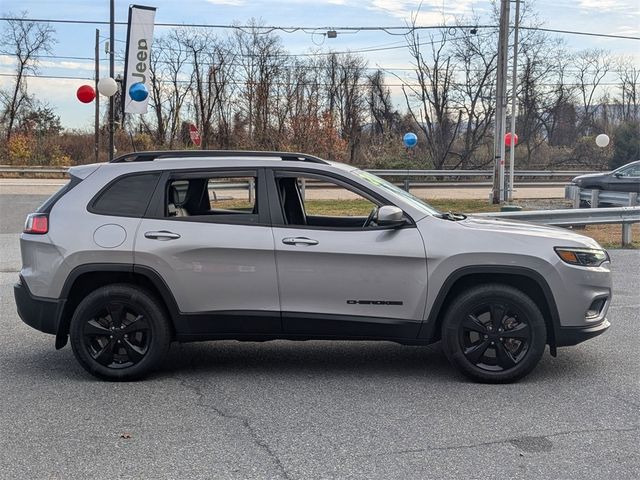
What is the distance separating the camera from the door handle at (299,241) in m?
5.04

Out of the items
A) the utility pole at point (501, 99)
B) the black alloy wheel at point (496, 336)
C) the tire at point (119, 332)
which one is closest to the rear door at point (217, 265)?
the tire at point (119, 332)

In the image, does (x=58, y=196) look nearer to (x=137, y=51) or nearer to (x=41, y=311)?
(x=41, y=311)

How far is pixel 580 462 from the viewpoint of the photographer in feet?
12.4

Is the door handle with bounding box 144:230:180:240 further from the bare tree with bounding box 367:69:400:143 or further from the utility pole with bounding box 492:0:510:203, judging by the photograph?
the bare tree with bounding box 367:69:400:143

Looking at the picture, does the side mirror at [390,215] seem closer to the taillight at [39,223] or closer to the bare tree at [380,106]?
the taillight at [39,223]

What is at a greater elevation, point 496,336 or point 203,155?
point 203,155

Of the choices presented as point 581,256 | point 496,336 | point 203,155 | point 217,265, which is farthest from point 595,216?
point 217,265

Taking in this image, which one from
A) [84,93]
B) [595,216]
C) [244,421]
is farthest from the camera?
[84,93]

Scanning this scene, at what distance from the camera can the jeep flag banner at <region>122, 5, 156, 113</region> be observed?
24375mm

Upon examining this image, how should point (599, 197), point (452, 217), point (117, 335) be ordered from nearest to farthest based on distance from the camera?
point (117, 335) → point (452, 217) → point (599, 197)

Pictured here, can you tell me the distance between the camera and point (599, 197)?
1825cm

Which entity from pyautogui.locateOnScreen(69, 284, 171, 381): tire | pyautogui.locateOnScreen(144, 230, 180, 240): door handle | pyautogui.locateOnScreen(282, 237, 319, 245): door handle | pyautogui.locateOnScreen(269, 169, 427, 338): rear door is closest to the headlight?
pyautogui.locateOnScreen(269, 169, 427, 338): rear door

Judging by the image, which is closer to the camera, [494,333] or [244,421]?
[244,421]

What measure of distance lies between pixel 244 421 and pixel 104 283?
5.52ft
